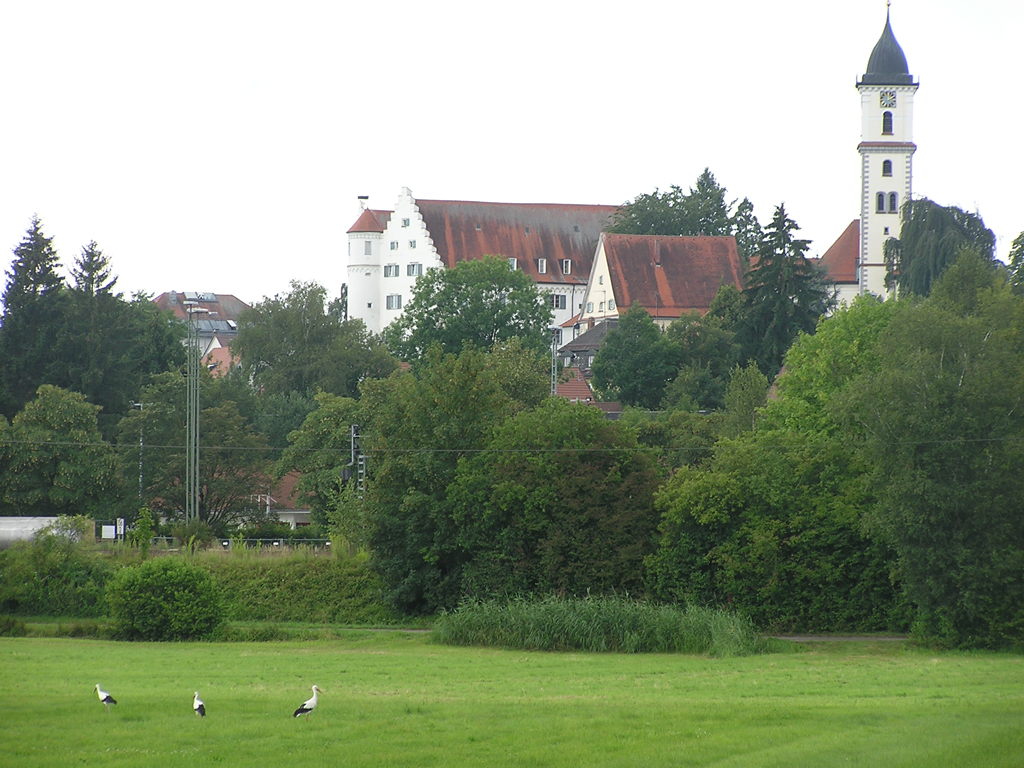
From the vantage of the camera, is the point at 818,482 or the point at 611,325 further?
the point at 611,325

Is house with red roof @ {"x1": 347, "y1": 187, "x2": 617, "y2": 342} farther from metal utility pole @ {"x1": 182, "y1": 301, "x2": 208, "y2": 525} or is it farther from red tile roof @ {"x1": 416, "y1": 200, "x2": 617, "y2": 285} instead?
metal utility pole @ {"x1": 182, "y1": 301, "x2": 208, "y2": 525}

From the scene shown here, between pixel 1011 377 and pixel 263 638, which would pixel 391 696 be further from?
pixel 1011 377

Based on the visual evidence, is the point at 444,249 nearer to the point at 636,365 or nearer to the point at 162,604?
the point at 636,365

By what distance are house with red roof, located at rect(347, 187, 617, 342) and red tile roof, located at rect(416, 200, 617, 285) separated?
0.10 metres

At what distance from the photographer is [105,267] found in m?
75.9

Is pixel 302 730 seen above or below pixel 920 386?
below

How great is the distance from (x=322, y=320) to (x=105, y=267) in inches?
728

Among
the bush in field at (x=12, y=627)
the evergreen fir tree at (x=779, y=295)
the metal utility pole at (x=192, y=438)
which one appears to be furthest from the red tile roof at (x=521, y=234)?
the bush in field at (x=12, y=627)

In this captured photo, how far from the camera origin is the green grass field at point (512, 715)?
13.7m

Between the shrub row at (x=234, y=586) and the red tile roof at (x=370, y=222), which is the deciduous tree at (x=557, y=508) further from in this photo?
the red tile roof at (x=370, y=222)

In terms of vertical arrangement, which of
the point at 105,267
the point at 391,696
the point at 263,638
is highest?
the point at 105,267

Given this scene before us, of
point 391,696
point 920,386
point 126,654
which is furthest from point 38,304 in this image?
point 391,696

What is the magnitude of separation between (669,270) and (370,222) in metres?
31.1

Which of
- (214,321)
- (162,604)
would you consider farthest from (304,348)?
(214,321)
